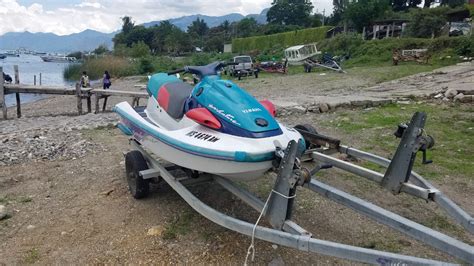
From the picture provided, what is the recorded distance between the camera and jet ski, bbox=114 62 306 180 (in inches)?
140

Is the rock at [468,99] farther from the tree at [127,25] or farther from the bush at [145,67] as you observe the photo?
the tree at [127,25]

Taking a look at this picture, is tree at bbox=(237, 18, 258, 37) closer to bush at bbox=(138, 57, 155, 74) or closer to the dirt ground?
bush at bbox=(138, 57, 155, 74)

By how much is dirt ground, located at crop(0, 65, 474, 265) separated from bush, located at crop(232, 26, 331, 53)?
159 ft

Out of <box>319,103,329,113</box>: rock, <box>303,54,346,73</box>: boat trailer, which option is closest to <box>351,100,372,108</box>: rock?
<box>319,103,329,113</box>: rock

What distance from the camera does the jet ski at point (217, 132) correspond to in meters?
3.57

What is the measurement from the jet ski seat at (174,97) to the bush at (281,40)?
1905 inches

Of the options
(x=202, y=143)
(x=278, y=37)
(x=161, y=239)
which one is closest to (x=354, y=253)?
(x=202, y=143)

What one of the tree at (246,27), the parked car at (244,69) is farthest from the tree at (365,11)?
the tree at (246,27)

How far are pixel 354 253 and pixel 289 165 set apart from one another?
79cm

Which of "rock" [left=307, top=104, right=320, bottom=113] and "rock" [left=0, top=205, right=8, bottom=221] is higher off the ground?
"rock" [left=307, top=104, right=320, bottom=113]

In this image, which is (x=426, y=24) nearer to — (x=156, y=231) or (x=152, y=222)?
(x=152, y=222)

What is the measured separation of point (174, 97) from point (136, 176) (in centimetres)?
107

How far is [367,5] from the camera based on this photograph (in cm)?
4441

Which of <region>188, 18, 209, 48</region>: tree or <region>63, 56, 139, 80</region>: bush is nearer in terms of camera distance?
<region>63, 56, 139, 80</region>: bush
